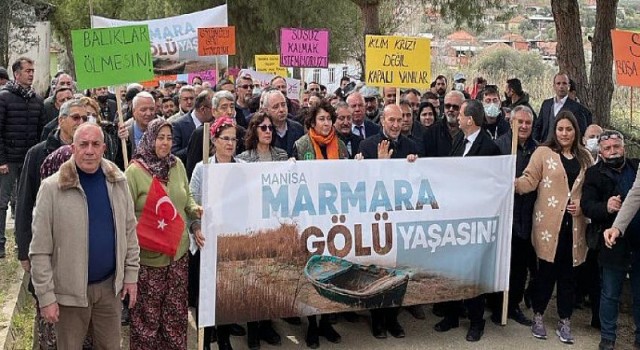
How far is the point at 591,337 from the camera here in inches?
252

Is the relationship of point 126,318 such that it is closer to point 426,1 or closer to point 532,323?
point 532,323

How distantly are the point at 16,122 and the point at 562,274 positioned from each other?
566cm

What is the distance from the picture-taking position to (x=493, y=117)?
7488mm

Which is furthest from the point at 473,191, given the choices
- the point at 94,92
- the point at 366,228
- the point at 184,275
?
the point at 94,92

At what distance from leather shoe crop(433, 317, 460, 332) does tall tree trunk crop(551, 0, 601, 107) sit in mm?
7702

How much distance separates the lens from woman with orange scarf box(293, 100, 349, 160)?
20.4ft

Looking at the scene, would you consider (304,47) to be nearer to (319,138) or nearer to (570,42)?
(319,138)

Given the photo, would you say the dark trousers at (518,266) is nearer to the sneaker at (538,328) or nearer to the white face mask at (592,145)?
the sneaker at (538,328)

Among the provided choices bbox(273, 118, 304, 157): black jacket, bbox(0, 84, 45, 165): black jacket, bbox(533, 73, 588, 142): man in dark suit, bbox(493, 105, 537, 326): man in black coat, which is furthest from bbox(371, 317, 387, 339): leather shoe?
bbox(533, 73, 588, 142): man in dark suit

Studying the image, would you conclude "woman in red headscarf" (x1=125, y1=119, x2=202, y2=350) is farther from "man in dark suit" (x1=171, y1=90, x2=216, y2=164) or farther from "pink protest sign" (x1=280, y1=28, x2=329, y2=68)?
"pink protest sign" (x1=280, y1=28, x2=329, y2=68)

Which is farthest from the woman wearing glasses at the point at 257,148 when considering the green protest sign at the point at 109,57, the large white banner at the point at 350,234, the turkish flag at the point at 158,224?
the green protest sign at the point at 109,57

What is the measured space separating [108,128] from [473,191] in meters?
3.69

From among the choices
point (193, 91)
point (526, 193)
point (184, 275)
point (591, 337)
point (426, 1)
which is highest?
point (426, 1)

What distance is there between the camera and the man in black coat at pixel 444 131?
7500 millimetres
